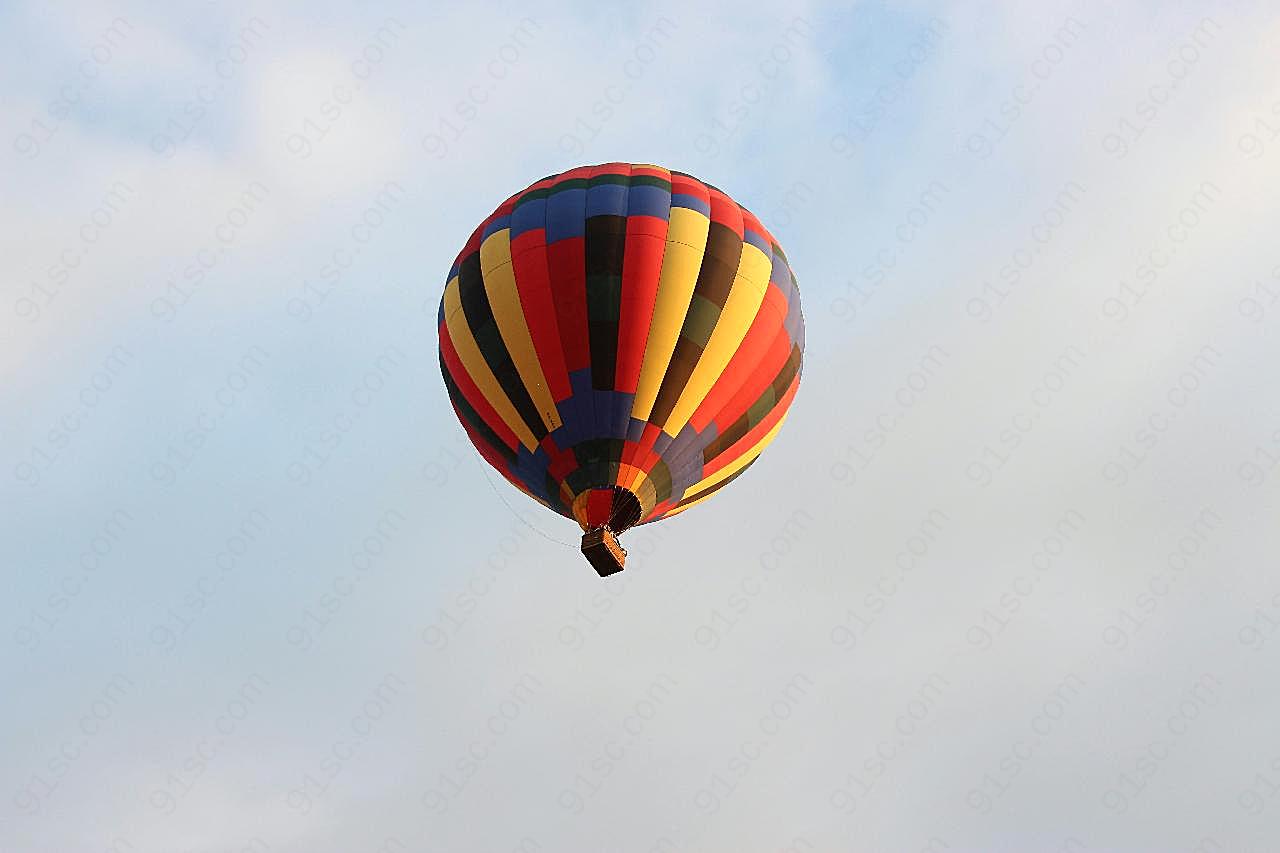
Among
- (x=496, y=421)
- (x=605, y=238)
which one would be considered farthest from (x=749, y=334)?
(x=496, y=421)

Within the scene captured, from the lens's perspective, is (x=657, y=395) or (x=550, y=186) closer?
(x=657, y=395)

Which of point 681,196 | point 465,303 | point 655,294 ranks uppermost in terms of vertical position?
point 681,196

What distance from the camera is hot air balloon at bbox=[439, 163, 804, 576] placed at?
912 inches

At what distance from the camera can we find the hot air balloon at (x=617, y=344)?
2317cm

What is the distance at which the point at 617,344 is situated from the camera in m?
23.2

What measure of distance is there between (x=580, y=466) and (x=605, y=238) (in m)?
3.81

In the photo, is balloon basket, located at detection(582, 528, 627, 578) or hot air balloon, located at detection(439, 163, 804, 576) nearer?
balloon basket, located at detection(582, 528, 627, 578)

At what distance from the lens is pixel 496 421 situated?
2441 cm

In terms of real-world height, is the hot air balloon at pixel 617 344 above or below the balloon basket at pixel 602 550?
above

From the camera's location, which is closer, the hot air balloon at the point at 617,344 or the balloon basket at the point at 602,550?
the balloon basket at the point at 602,550

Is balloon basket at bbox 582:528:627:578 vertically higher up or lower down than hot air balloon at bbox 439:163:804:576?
lower down

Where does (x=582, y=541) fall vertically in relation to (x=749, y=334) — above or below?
below

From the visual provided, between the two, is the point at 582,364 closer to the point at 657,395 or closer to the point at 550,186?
the point at 657,395

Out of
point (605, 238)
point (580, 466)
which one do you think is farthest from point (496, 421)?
point (605, 238)
